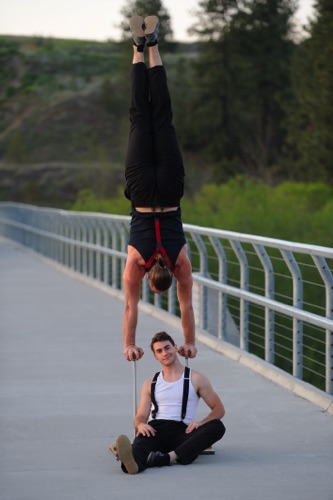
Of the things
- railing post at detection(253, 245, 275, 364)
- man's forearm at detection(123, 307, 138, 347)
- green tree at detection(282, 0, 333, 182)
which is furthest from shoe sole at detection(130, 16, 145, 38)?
green tree at detection(282, 0, 333, 182)

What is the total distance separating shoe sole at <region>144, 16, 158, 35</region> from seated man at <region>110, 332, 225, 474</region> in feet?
6.18

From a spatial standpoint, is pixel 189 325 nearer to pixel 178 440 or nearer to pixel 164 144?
pixel 178 440

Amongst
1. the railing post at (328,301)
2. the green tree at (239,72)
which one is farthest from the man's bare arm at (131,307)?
the green tree at (239,72)

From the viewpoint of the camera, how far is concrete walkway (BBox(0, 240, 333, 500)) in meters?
7.54

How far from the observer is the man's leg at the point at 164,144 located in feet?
28.2

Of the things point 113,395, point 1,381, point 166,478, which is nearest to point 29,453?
point 166,478

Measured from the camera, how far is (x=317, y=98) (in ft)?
205

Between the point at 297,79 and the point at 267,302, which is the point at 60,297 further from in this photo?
the point at 297,79

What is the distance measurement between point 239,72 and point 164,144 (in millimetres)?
68898

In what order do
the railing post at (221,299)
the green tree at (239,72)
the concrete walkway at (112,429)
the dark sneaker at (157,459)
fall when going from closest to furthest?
the concrete walkway at (112,429) → the dark sneaker at (157,459) → the railing post at (221,299) → the green tree at (239,72)

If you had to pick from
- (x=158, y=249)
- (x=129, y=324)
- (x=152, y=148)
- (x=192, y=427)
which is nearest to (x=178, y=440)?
(x=192, y=427)

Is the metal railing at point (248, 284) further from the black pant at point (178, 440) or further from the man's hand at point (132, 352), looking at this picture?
the black pant at point (178, 440)

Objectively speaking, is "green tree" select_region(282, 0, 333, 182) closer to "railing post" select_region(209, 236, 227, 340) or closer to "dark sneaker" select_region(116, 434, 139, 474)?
"railing post" select_region(209, 236, 227, 340)

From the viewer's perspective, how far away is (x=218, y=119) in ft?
254
